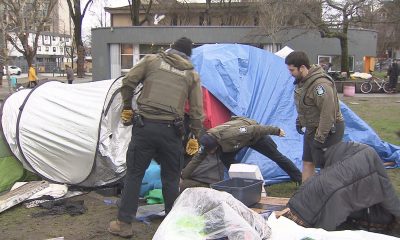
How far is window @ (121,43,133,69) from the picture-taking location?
1104 inches

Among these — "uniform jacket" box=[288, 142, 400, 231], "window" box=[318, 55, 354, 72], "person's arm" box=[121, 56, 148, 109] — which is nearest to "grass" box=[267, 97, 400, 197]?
"uniform jacket" box=[288, 142, 400, 231]

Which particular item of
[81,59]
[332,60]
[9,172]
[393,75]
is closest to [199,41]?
[332,60]

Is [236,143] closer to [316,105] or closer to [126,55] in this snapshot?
[316,105]

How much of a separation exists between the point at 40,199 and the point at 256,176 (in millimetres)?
2419

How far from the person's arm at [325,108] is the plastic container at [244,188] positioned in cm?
77

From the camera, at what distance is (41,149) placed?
5.66m

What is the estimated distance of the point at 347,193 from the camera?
3.86 metres

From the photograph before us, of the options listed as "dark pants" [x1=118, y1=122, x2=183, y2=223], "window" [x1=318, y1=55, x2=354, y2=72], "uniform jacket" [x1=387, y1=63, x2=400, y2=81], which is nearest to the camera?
"dark pants" [x1=118, y1=122, x2=183, y2=223]

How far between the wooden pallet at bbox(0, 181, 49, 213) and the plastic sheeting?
97.4 inches

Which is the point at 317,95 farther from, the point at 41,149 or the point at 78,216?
the point at 41,149

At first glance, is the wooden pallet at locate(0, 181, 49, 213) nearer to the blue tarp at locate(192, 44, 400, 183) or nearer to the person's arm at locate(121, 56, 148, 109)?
the person's arm at locate(121, 56, 148, 109)

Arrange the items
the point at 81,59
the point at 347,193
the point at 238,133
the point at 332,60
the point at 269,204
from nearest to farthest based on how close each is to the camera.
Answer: the point at 347,193
the point at 269,204
the point at 238,133
the point at 332,60
the point at 81,59

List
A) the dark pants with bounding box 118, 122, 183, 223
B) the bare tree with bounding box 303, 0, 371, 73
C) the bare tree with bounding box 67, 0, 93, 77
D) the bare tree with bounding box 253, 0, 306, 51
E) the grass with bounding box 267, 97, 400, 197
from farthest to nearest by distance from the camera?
the bare tree with bounding box 67, 0, 93, 77 < the bare tree with bounding box 253, 0, 306, 51 < the bare tree with bounding box 303, 0, 371, 73 < the grass with bounding box 267, 97, 400, 197 < the dark pants with bounding box 118, 122, 183, 223

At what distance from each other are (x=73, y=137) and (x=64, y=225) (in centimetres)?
125
